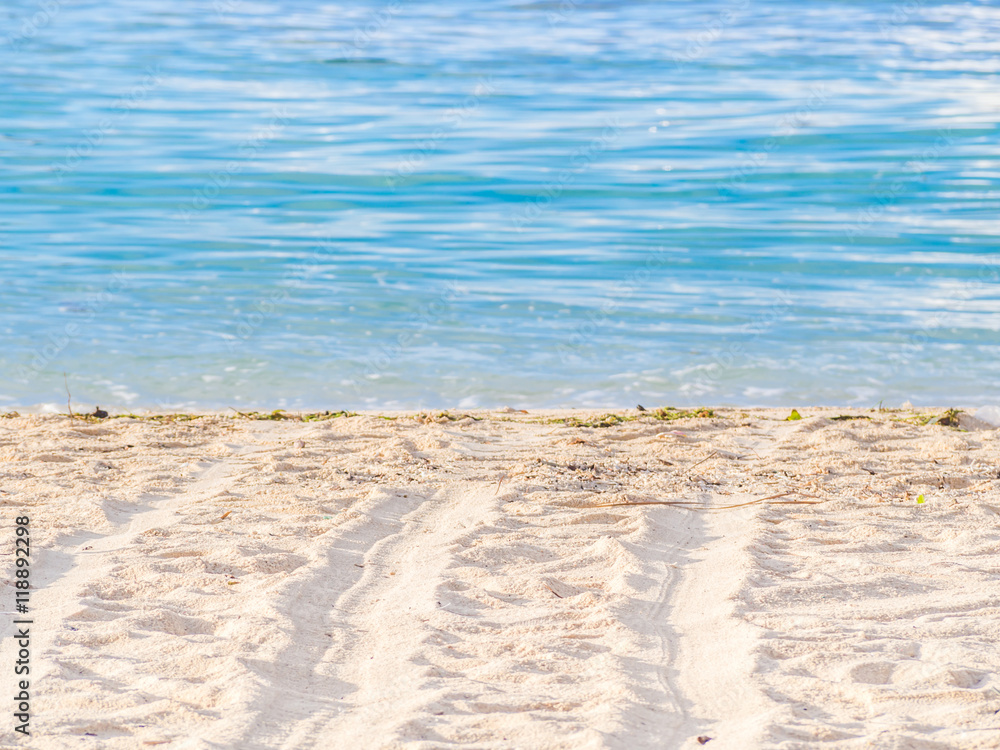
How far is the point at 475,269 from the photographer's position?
10281mm

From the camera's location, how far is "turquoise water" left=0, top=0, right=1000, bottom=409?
24.3 ft

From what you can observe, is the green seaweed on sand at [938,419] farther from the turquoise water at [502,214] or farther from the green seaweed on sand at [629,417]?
the green seaweed on sand at [629,417]

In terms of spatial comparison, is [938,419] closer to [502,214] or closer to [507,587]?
[507,587]

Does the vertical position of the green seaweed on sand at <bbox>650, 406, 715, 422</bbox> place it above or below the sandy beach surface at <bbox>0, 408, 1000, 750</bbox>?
below

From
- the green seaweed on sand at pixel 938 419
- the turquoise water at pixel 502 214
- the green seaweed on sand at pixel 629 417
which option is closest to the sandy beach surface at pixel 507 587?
the green seaweed on sand at pixel 938 419

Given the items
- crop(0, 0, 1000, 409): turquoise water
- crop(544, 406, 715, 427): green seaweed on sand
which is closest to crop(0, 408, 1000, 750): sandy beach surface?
crop(544, 406, 715, 427): green seaweed on sand

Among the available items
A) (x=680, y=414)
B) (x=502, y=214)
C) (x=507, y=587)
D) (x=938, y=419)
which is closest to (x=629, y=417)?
(x=680, y=414)

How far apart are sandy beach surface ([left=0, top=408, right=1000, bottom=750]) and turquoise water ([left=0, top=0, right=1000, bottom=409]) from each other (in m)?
1.89

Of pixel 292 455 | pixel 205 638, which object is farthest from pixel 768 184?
pixel 205 638

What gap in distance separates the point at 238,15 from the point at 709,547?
2887 centimetres

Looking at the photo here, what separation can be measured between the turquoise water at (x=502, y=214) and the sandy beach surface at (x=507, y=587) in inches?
74.5

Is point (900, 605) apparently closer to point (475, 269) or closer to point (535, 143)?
point (475, 269)

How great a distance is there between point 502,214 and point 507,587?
995 centimetres

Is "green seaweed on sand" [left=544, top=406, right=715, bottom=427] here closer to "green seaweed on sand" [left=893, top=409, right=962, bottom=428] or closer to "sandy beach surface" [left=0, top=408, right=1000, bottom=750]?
"sandy beach surface" [left=0, top=408, right=1000, bottom=750]
